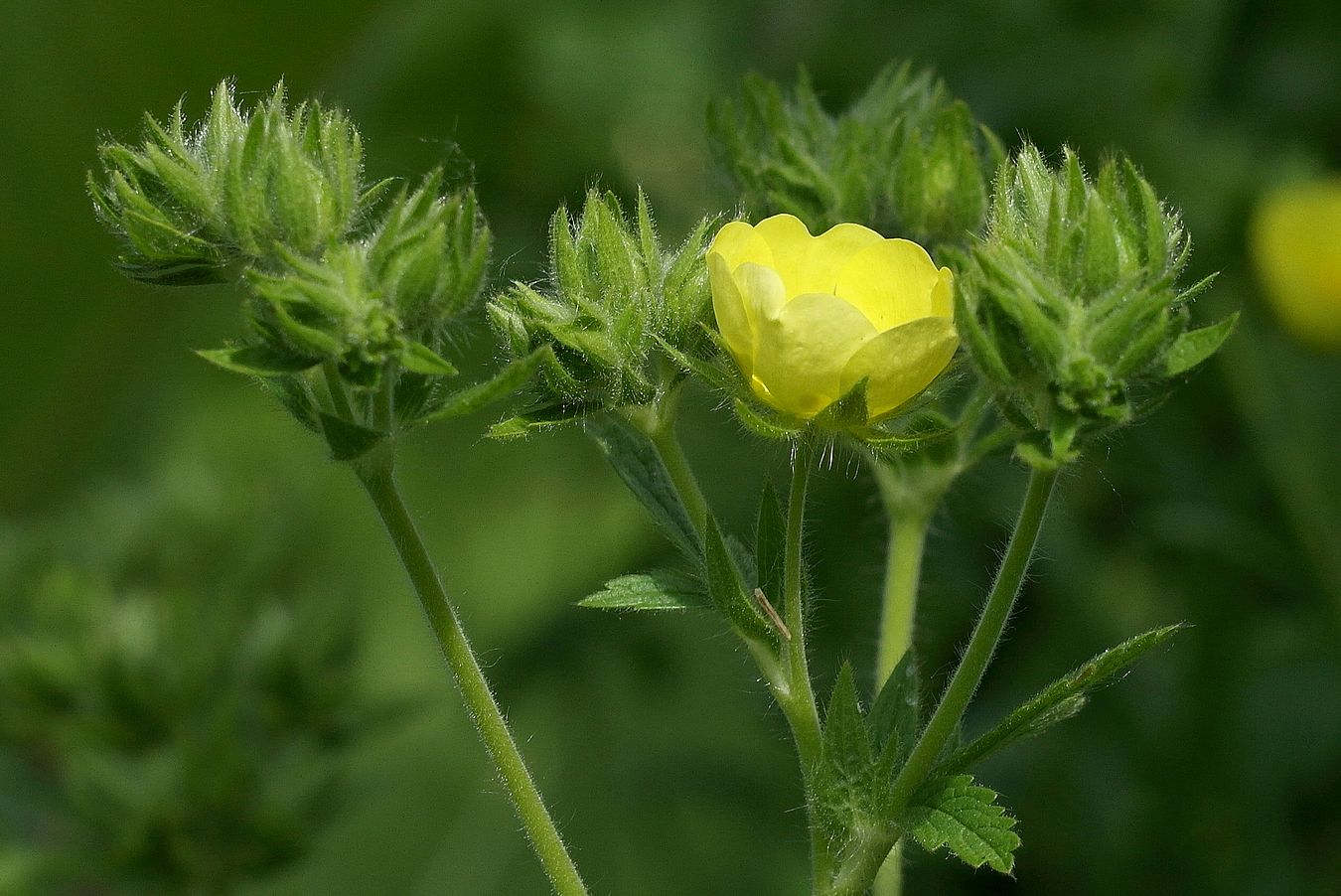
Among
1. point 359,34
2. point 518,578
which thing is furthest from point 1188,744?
point 359,34

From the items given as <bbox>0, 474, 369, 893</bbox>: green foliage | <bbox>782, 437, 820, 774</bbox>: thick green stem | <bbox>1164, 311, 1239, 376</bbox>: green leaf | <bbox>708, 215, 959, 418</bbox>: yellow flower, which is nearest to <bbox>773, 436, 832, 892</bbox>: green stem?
<bbox>782, 437, 820, 774</bbox>: thick green stem

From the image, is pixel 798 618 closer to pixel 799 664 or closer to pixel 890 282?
pixel 799 664

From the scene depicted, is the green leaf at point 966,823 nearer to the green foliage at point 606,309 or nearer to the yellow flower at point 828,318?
the yellow flower at point 828,318

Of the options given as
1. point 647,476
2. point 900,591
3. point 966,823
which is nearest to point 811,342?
point 647,476

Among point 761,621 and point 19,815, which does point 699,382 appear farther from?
point 19,815

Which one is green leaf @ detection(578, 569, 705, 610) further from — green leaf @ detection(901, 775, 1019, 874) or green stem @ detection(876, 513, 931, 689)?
green stem @ detection(876, 513, 931, 689)

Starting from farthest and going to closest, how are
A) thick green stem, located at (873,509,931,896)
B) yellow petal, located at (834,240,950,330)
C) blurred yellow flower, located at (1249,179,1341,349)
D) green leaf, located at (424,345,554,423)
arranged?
blurred yellow flower, located at (1249,179,1341,349) < thick green stem, located at (873,509,931,896) < yellow petal, located at (834,240,950,330) < green leaf, located at (424,345,554,423)

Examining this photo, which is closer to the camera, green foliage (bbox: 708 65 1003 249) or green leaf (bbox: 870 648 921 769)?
green leaf (bbox: 870 648 921 769)

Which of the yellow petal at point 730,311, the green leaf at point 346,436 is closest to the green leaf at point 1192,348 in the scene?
the yellow petal at point 730,311
